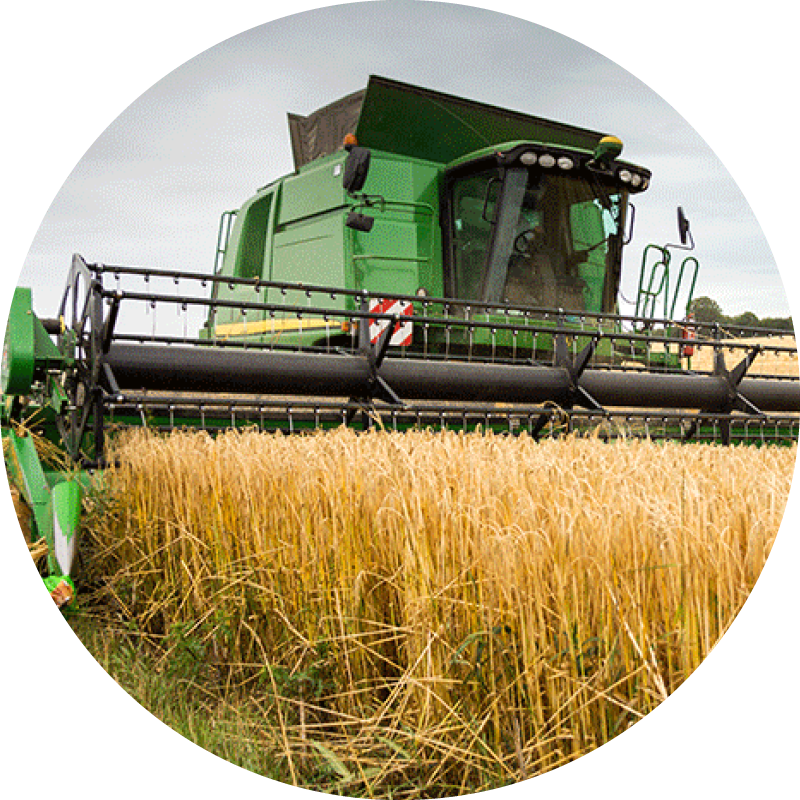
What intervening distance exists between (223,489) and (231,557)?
0.73ft

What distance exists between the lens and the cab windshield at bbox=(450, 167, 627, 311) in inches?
235

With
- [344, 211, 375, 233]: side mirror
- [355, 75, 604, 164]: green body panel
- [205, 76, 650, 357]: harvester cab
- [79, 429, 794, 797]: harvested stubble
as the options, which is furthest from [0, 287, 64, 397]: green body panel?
[355, 75, 604, 164]: green body panel

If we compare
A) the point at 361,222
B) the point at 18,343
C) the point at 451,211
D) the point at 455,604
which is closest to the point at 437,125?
the point at 451,211

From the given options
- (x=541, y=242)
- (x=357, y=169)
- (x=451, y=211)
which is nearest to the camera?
(x=357, y=169)

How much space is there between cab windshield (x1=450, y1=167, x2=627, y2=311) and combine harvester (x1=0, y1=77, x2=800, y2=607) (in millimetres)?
16

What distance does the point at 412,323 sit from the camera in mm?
5867

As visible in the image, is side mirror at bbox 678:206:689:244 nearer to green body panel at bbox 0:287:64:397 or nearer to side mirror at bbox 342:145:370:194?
side mirror at bbox 342:145:370:194

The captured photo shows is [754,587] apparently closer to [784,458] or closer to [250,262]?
[784,458]

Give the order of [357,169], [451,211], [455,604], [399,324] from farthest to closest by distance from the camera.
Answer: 1. [451,211]
2. [399,324]
3. [357,169]
4. [455,604]

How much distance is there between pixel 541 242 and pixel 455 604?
4.89m

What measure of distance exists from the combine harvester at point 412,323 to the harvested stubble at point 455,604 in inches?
45.8

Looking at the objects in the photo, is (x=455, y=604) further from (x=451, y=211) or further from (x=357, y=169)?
(x=451, y=211)

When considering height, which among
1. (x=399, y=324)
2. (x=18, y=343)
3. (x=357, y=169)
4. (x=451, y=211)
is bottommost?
(x=18, y=343)

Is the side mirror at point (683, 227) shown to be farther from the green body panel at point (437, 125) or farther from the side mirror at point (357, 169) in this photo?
the side mirror at point (357, 169)
